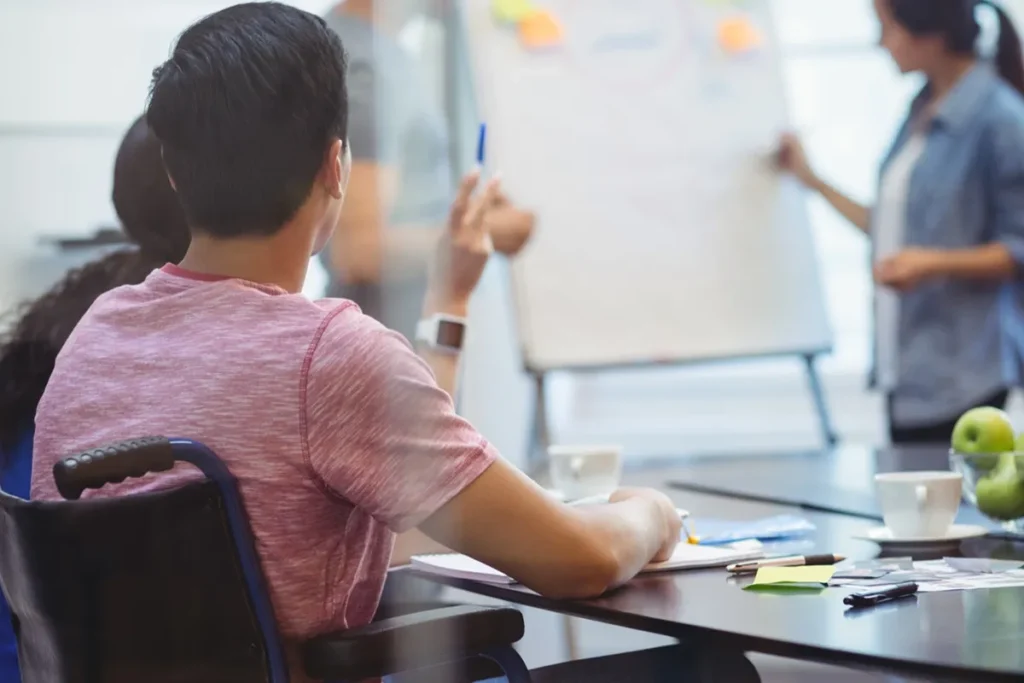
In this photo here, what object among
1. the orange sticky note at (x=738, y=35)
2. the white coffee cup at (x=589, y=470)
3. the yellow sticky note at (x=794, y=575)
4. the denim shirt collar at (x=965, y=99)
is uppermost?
the orange sticky note at (x=738, y=35)

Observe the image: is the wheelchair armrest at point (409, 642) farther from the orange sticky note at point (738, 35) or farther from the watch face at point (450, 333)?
the orange sticky note at point (738, 35)

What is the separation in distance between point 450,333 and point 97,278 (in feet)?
1.18

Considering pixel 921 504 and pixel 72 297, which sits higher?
pixel 72 297

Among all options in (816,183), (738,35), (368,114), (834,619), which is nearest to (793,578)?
(834,619)

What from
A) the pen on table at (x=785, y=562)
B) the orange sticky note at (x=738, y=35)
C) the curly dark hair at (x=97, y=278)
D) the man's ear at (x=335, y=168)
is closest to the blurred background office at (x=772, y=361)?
the orange sticky note at (x=738, y=35)

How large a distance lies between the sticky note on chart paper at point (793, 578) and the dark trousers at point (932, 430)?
1.40 meters

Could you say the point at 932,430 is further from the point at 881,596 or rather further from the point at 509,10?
the point at 881,596

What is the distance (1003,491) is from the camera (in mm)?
1146

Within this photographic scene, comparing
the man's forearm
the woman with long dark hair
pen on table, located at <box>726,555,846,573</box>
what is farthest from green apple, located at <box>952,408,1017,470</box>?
the man's forearm

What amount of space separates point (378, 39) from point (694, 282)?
1023 mm

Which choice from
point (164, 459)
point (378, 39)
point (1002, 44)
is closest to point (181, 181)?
point (164, 459)

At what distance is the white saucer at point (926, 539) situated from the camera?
1.13 metres

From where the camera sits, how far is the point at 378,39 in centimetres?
193

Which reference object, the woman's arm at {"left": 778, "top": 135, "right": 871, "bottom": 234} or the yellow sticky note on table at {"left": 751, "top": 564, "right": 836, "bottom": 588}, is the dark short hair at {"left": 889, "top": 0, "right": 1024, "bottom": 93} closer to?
the woman's arm at {"left": 778, "top": 135, "right": 871, "bottom": 234}
